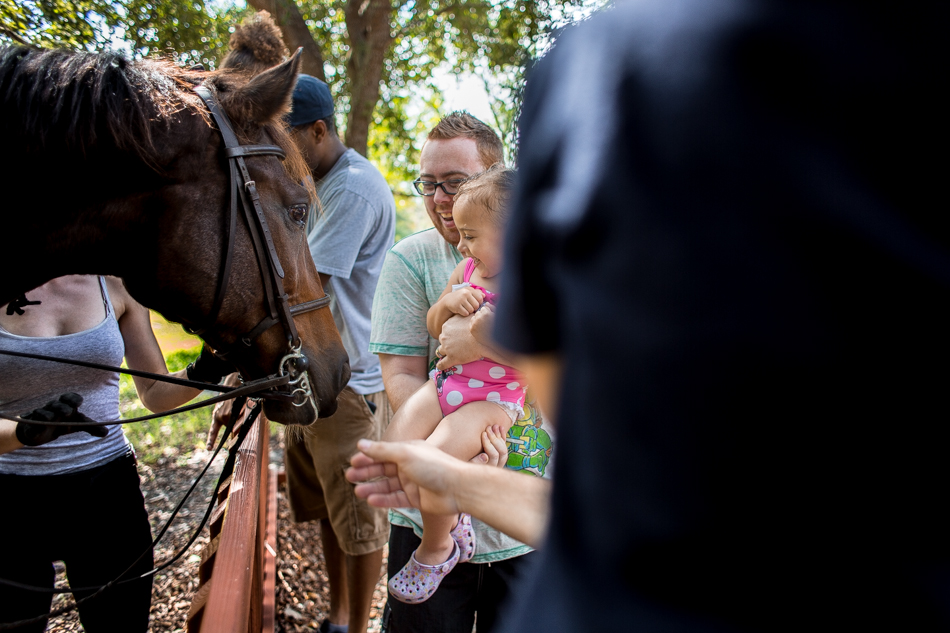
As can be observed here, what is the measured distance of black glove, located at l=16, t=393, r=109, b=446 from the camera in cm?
198

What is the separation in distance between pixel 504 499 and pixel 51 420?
194cm

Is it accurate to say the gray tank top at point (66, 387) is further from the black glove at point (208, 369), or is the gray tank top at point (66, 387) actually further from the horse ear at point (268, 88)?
the horse ear at point (268, 88)

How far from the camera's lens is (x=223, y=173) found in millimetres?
2107

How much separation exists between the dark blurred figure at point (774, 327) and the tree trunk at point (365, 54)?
812cm

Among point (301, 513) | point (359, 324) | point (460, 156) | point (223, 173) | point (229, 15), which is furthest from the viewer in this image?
Answer: point (229, 15)

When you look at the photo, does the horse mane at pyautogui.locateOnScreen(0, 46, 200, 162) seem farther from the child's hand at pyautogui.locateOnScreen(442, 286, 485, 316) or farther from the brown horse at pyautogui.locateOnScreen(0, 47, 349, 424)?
the child's hand at pyautogui.locateOnScreen(442, 286, 485, 316)

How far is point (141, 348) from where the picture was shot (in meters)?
2.85

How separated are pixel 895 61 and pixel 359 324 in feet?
10.8

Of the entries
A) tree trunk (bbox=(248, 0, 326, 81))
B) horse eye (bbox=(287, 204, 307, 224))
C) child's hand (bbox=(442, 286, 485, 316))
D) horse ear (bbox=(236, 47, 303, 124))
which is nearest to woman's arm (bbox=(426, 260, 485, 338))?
child's hand (bbox=(442, 286, 485, 316))

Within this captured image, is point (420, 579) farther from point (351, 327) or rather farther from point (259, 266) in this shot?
point (351, 327)

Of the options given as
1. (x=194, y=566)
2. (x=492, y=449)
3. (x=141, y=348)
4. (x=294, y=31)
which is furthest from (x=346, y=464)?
(x=294, y=31)

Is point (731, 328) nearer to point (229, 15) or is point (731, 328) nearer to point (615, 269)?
point (615, 269)

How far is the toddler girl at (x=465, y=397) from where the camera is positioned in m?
1.99

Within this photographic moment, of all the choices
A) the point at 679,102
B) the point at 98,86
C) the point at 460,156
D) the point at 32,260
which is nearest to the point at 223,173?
the point at 98,86
